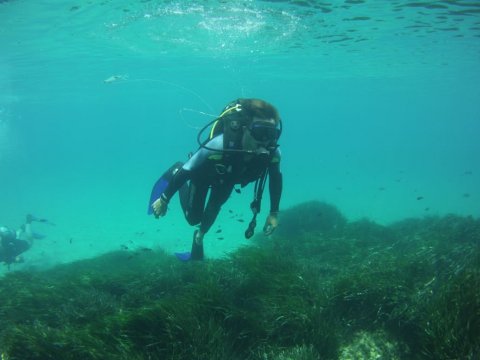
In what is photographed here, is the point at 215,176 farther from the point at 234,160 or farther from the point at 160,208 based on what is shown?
the point at 160,208

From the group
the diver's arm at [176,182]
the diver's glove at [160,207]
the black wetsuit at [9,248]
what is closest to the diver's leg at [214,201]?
the diver's arm at [176,182]

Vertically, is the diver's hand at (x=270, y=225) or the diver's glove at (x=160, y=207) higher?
the diver's glove at (x=160, y=207)

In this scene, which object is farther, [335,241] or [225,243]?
[225,243]

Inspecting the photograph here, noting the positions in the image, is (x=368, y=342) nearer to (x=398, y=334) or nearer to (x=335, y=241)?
(x=398, y=334)

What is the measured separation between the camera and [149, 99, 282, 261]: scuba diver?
19.6 feet

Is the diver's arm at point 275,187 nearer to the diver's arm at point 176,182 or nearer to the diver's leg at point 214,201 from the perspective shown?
the diver's leg at point 214,201

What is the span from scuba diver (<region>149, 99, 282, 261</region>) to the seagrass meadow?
147 centimetres

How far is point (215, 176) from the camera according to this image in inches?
268

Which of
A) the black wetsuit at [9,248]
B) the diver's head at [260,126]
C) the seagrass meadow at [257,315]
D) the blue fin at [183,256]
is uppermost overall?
the diver's head at [260,126]

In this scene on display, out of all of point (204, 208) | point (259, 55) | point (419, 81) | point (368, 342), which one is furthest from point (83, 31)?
point (419, 81)

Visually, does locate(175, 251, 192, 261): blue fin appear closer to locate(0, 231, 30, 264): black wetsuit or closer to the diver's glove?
the diver's glove

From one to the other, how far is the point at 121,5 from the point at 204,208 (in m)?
16.0

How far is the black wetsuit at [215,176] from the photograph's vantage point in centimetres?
617

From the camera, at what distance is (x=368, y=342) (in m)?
4.68
